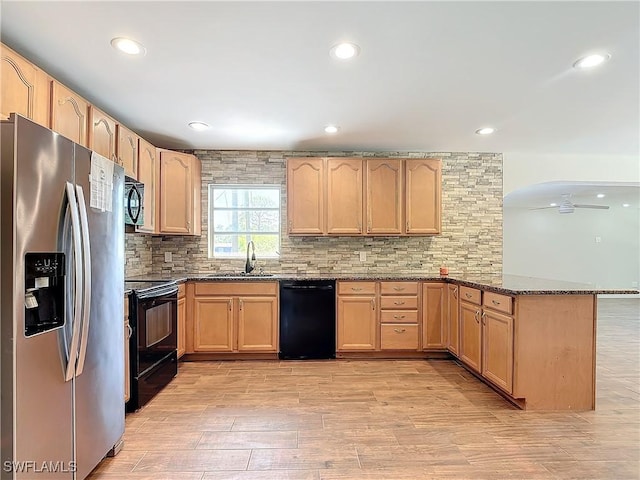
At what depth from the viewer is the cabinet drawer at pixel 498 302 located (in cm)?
267

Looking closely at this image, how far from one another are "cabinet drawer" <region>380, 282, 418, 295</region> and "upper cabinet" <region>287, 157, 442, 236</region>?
66cm

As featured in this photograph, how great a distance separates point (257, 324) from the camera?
148 inches

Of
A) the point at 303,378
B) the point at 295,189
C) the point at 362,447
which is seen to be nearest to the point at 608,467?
the point at 362,447

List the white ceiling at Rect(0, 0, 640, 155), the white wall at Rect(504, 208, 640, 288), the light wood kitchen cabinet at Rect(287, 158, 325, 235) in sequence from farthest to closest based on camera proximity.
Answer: the white wall at Rect(504, 208, 640, 288) → the light wood kitchen cabinet at Rect(287, 158, 325, 235) → the white ceiling at Rect(0, 0, 640, 155)

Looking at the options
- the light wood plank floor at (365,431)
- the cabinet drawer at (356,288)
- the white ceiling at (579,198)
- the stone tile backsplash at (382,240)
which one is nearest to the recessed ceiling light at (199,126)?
the stone tile backsplash at (382,240)

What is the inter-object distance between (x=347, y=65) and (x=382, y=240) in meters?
2.55

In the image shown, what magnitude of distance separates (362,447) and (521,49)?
259 cm

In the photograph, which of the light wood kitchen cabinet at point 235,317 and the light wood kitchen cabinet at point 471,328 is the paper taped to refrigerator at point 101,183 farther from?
the light wood kitchen cabinet at point 471,328

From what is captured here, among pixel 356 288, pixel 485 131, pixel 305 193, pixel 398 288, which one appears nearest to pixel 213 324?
pixel 356 288

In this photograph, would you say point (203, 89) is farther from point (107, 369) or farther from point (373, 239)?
point (373, 239)

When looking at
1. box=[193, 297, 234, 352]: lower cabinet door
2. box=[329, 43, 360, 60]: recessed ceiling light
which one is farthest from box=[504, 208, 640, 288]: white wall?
box=[329, 43, 360, 60]: recessed ceiling light

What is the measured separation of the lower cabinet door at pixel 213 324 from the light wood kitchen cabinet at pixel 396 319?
1.65m

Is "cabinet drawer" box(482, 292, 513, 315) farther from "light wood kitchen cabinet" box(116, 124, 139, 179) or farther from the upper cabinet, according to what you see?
"light wood kitchen cabinet" box(116, 124, 139, 179)

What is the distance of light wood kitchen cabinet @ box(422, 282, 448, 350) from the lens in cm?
383
